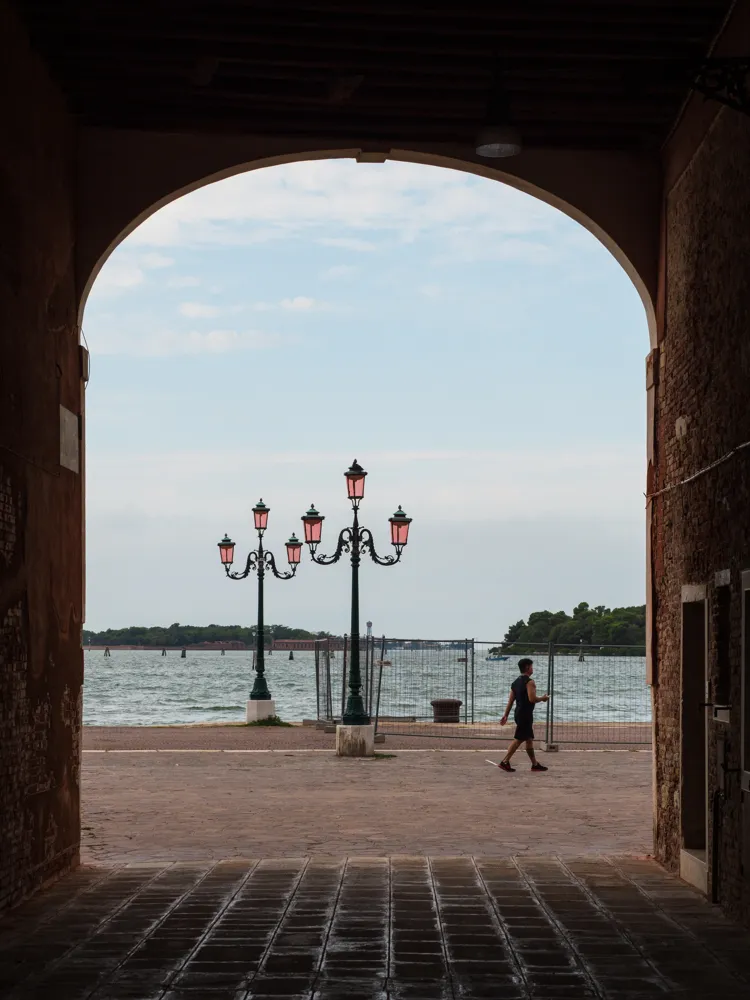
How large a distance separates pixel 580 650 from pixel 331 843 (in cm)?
1163

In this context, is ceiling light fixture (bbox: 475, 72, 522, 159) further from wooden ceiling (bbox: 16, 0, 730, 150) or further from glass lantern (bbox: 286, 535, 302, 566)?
glass lantern (bbox: 286, 535, 302, 566)

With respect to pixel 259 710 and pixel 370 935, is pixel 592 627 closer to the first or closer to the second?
pixel 259 710

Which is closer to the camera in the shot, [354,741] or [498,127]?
[498,127]

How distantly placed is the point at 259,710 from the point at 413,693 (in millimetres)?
2928

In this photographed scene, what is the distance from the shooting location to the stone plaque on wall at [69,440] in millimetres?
9656

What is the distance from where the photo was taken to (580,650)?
22219 millimetres

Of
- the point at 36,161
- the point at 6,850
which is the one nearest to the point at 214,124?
the point at 36,161

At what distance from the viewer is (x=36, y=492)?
29.2 ft

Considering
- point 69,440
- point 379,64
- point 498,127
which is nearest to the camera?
point 498,127

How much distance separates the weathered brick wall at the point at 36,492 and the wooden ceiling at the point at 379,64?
463mm

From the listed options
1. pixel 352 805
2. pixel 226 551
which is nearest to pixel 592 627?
pixel 226 551

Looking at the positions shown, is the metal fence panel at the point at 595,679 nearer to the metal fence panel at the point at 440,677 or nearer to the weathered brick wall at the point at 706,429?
the metal fence panel at the point at 440,677

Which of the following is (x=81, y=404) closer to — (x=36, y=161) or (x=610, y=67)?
(x=36, y=161)

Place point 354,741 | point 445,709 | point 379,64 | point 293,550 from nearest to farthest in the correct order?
point 379,64 < point 354,741 < point 445,709 < point 293,550
